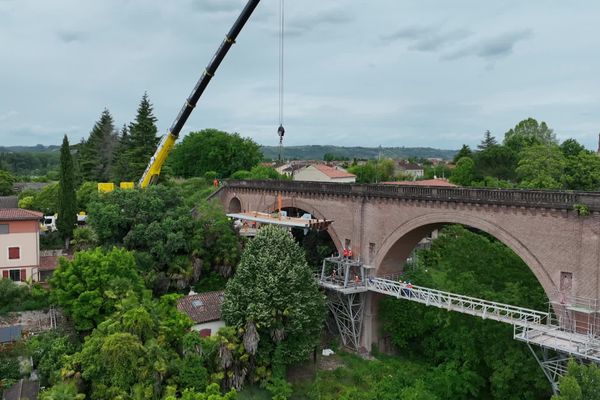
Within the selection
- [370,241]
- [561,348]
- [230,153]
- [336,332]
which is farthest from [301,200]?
[230,153]

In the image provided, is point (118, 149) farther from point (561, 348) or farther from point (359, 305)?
point (561, 348)

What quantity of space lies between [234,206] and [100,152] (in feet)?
93.9

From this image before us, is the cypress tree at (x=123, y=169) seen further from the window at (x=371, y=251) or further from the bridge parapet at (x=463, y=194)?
the window at (x=371, y=251)

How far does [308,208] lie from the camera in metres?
40.1

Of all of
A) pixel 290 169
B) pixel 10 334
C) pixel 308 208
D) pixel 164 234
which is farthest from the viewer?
pixel 290 169

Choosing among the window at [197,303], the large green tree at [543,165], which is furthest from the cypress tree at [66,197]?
the large green tree at [543,165]

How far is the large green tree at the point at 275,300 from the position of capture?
95.6 ft

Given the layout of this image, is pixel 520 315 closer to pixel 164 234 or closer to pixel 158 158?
pixel 164 234

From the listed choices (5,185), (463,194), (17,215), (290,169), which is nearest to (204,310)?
(17,215)

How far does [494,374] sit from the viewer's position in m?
27.1

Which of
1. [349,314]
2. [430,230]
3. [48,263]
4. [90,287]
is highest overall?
[430,230]

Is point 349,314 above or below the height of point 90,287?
below

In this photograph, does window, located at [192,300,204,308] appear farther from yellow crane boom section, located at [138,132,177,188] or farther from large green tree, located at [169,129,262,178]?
large green tree, located at [169,129,262,178]

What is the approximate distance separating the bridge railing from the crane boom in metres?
20.7
